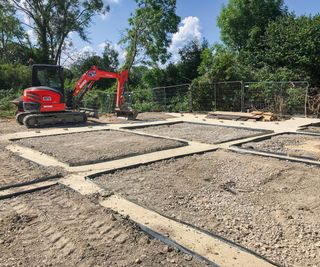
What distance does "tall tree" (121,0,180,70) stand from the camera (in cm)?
2253

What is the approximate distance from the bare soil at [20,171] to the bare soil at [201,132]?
3930 millimetres

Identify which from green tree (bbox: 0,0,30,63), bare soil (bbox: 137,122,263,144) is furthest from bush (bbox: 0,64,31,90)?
bare soil (bbox: 137,122,263,144)

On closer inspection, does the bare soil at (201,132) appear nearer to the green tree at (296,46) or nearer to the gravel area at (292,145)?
the gravel area at (292,145)

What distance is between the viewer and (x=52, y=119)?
12297 mm

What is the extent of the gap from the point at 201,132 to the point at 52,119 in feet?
18.0

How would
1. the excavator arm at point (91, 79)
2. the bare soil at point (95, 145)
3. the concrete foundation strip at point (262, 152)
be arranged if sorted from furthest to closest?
the excavator arm at point (91, 79), the bare soil at point (95, 145), the concrete foundation strip at point (262, 152)

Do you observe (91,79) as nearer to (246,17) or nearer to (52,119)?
(52,119)

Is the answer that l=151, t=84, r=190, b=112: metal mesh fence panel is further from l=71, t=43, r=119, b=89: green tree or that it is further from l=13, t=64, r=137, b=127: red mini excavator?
l=71, t=43, r=119, b=89: green tree

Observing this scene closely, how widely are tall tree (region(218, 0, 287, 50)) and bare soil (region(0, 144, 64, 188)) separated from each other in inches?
727

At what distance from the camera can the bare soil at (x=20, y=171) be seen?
217 inches

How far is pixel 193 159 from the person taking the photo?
672 cm

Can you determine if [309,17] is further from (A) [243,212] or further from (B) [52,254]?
(B) [52,254]


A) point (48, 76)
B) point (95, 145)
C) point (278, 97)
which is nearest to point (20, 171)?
point (95, 145)

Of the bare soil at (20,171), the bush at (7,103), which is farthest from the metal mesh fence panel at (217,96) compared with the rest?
the bare soil at (20,171)
